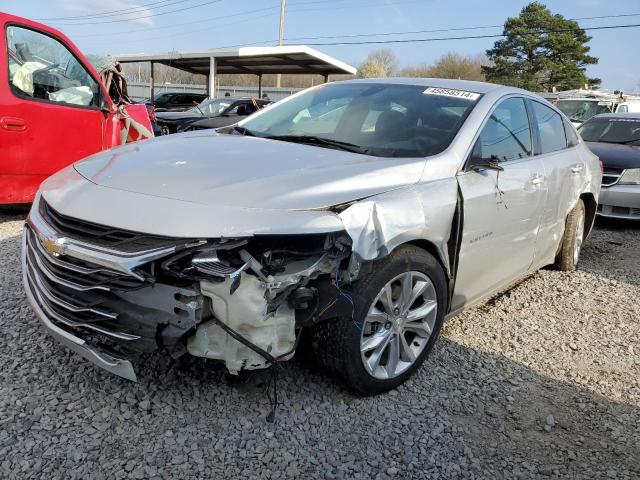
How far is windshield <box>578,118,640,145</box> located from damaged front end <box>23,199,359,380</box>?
27.1 feet

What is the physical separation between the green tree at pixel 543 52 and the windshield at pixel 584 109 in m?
26.6

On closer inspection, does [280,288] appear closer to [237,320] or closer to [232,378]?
[237,320]

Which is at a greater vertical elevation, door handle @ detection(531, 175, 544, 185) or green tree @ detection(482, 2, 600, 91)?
green tree @ detection(482, 2, 600, 91)

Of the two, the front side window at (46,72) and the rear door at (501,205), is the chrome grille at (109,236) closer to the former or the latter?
the rear door at (501,205)

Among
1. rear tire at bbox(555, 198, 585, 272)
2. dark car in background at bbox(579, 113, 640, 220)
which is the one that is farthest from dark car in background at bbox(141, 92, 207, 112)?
rear tire at bbox(555, 198, 585, 272)

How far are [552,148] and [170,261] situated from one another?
3.38 meters

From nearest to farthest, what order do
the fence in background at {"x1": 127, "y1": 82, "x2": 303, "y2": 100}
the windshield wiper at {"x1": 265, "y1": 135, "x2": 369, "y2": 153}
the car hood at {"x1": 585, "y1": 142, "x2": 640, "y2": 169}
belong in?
the windshield wiper at {"x1": 265, "y1": 135, "x2": 369, "y2": 153}, the car hood at {"x1": 585, "y1": 142, "x2": 640, "y2": 169}, the fence in background at {"x1": 127, "y1": 82, "x2": 303, "y2": 100}

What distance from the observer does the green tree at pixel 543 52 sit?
135 ft

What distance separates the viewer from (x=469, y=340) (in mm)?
3598

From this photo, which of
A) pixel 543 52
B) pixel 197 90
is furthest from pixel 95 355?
pixel 543 52

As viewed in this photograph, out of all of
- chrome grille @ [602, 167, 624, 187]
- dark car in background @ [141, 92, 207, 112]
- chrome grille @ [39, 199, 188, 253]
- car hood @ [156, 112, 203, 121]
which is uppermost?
chrome grille @ [39, 199, 188, 253]

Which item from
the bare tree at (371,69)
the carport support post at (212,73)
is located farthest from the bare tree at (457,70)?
the carport support post at (212,73)

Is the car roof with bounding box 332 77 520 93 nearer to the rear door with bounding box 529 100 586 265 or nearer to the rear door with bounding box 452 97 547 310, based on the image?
the rear door with bounding box 452 97 547 310

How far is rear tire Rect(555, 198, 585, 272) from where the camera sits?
482 cm
